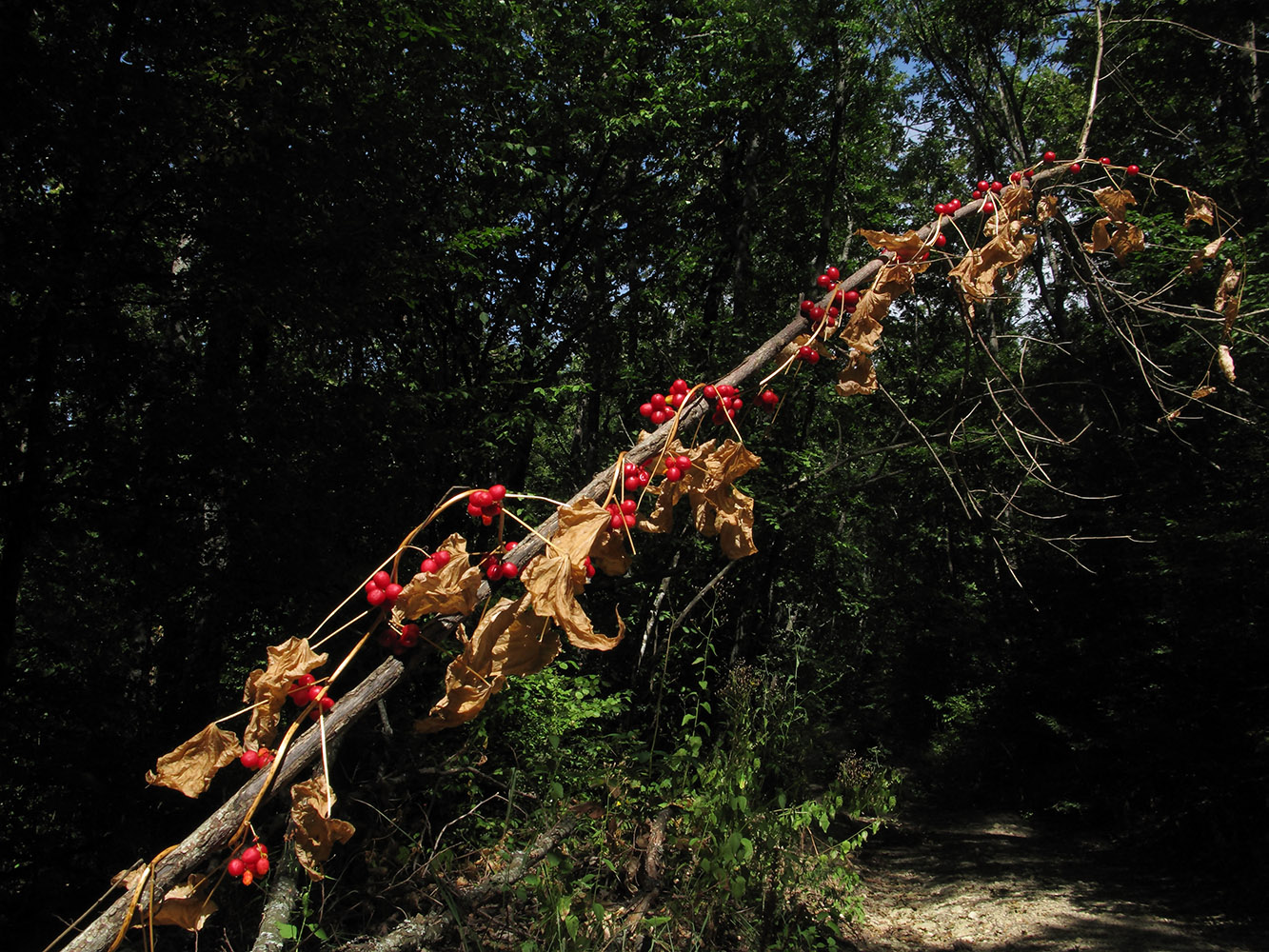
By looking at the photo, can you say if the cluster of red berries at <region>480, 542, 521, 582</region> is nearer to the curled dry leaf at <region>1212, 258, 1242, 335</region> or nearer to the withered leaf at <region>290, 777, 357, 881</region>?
the withered leaf at <region>290, 777, 357, 881</region>

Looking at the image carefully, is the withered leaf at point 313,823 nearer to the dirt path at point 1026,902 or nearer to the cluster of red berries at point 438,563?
the cluster of red berries at point 438,563

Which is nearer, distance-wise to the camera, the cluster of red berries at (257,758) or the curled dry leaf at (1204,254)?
the cluster of red berries at (257,758)

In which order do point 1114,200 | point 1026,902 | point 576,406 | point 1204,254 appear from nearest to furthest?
point 1114,200 → point 1204,254 → point 1026,902 → point 576,406

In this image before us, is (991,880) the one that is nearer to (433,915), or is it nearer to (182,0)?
(433,915)

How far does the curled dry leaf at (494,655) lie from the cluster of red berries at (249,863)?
0.20m

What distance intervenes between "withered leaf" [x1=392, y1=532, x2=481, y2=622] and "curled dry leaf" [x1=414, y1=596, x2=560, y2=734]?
0.11 ft

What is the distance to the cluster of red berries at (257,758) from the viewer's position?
689 millimetres

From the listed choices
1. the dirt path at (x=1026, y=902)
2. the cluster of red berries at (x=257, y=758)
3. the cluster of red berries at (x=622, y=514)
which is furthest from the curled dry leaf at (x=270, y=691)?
the dirt path at (x=1026, y=902)

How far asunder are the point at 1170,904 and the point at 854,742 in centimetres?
692

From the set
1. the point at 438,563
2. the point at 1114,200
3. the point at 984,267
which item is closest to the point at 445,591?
the point at 438,563

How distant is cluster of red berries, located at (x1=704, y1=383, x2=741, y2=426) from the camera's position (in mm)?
906

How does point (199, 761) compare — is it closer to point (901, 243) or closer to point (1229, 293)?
point (901, 243)

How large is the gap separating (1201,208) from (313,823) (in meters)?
1.77

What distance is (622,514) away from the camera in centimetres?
74
